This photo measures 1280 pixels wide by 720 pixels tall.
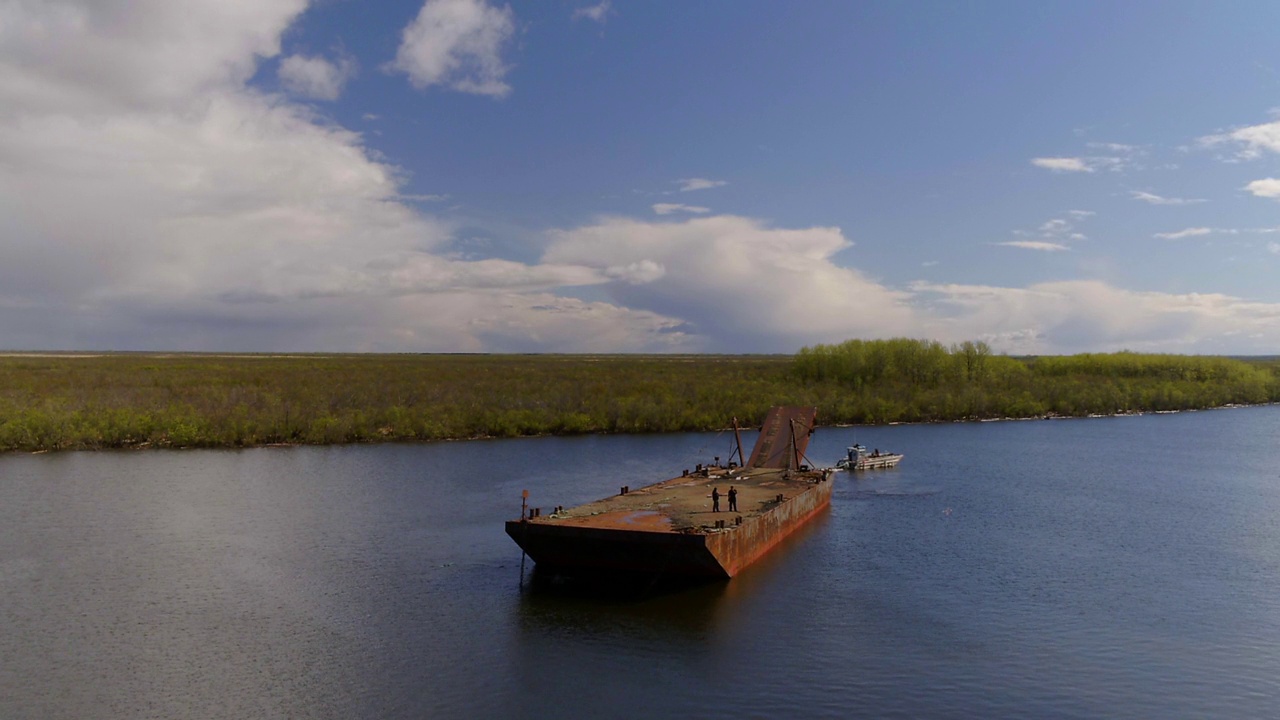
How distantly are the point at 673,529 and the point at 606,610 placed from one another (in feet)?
10.2

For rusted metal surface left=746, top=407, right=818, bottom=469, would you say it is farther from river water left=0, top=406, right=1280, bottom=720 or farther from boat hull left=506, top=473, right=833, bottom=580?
boat hull left=506, top=473, right=833, bottom=580

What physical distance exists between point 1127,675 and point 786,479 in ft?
64.1

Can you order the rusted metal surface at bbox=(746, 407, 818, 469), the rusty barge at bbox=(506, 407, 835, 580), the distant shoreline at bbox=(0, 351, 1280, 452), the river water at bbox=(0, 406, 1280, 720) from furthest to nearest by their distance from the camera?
1. the distant shoreline at bbox=(0, 351, 1280, 452)
2. the rusted metal surface at bbox=(746, 407, 818, 469)
3. the rusty barge at bbox=(506, 407, 835, 580)
4. the river water at bbox=(0, 406, 1280, 720)

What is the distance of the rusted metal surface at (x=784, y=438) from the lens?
1599 inches

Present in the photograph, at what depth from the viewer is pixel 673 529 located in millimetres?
24125

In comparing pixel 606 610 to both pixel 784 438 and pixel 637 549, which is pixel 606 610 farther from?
pixel 784 438

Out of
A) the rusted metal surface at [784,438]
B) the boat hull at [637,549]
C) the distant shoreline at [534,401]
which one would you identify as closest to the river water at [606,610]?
the boat hull at [637,549]

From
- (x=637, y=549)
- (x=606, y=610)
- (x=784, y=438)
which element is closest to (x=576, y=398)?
(x=784, y=438)

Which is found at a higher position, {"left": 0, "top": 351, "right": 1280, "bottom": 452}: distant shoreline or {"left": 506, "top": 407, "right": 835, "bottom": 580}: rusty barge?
{"left": 0, "top": 351, "right": 1280, "bottom": 452}: distant shoreline

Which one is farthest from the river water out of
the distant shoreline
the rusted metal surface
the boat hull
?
the distant shoreline

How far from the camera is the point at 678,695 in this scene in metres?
17.0

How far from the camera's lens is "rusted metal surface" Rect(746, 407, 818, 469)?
40625mm

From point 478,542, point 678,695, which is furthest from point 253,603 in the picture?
point 678,695

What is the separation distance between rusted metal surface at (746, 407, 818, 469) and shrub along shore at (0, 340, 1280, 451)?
2242 cm
